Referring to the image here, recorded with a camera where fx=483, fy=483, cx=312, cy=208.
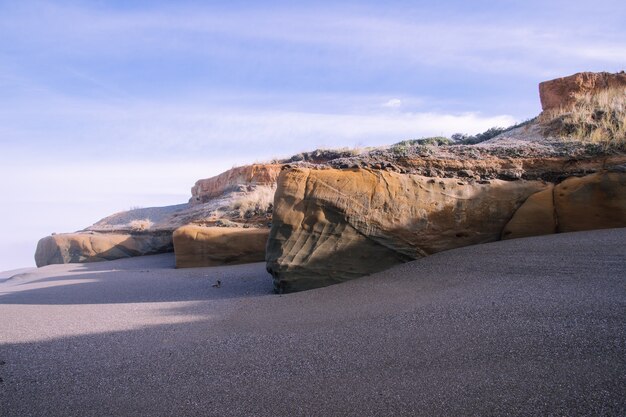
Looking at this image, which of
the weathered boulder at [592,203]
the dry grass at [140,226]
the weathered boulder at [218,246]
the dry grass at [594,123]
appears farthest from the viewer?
the dry grass at [140,226]

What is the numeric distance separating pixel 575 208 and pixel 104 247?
10.6 meters

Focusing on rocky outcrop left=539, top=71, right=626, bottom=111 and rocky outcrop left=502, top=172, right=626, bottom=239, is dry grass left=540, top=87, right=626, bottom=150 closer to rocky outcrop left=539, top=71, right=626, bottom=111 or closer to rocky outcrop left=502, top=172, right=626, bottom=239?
rocky outcrop left=502, top=172, right=626, bottom=239

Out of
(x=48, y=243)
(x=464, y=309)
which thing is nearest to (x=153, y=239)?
(x=48, y=243)

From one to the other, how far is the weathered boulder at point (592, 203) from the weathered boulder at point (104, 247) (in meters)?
9.32

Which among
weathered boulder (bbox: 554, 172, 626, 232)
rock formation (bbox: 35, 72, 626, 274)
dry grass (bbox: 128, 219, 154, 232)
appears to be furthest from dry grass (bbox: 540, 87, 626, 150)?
dry grass (bbox: 128, 219, 154, 232)

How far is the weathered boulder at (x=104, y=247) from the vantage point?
11969 mm

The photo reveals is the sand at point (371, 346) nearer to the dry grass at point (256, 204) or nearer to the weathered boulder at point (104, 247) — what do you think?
the dry grass at point (256, 204)

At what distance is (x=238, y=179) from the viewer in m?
18.2

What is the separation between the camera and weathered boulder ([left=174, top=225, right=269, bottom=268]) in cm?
841

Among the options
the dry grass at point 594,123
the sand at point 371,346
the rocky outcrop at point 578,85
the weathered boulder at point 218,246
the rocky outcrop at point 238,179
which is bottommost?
the sand at point 371,346

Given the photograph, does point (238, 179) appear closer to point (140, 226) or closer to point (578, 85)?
point (140, 226)

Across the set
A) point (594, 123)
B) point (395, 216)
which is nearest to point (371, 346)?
point (395, 216)

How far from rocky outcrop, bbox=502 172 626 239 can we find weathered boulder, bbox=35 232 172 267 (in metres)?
9.02

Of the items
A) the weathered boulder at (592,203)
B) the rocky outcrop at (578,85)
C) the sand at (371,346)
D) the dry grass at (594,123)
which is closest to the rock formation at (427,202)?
the weathered boulder at (592,203)
